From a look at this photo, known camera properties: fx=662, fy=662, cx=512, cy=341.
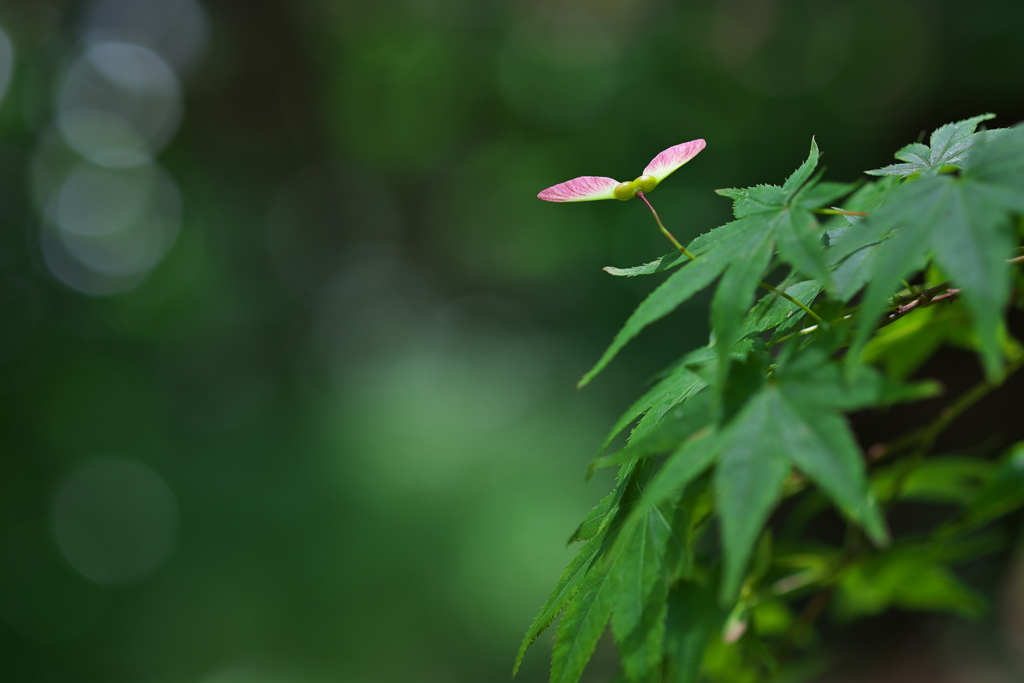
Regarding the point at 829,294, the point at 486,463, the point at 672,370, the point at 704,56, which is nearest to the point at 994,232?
the point at 829,294

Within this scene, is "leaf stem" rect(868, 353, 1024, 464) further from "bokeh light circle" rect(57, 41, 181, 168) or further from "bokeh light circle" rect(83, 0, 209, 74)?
"bokeh light circle" rect(83, 0, 209, 74)

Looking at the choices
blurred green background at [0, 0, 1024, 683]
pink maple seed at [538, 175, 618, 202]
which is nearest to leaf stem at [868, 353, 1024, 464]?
pink maple seed at [538, 175, 618, 202]

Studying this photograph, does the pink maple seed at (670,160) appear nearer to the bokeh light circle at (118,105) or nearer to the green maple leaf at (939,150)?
the green maple leaf at (939,150)

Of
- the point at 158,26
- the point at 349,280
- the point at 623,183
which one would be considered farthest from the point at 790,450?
the point at 158,26

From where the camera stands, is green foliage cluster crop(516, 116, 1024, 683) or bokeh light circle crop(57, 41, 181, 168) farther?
bokeh light circle crop(57, 41, 181, 168)

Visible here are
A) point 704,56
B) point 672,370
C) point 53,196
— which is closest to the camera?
point 672,370

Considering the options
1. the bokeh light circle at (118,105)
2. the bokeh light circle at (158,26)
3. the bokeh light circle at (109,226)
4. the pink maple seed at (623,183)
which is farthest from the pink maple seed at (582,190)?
the bokeh light circle at (158,26)

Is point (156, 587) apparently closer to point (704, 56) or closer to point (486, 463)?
point (486, 463)
